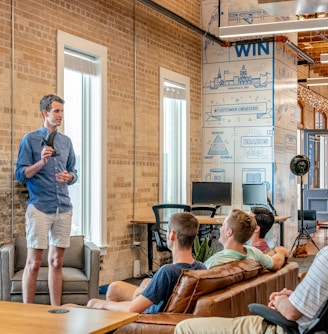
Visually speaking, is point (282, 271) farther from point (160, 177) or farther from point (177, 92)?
point (177, 92)

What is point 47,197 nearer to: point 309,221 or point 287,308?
point 287,308

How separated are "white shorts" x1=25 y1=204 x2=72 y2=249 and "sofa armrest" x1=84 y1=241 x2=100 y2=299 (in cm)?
44

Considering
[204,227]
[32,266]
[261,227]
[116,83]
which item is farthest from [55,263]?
[204,227]

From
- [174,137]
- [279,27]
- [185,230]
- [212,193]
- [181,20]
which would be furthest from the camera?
[174,137]

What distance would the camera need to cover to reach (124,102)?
9.07m

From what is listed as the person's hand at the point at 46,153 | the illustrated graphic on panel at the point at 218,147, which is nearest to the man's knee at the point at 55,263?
the person's hand at the point at 46,153

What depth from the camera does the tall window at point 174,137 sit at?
10219mm

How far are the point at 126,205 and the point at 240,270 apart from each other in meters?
5.04

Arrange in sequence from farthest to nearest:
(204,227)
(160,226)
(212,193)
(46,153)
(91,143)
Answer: (212,193) < (204,227) < (160,226) < (91,143) < (46,153)

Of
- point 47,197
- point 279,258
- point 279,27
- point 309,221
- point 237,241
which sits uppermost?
point 279,27

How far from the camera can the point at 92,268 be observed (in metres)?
6.37

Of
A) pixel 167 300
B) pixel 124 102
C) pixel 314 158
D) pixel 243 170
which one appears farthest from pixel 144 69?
pixel 314 158

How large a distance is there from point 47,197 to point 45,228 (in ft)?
0.91

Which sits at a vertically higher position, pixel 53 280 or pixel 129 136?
pixel 129 136
